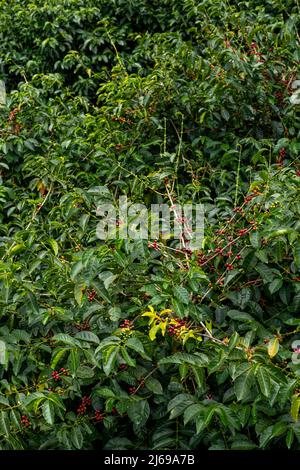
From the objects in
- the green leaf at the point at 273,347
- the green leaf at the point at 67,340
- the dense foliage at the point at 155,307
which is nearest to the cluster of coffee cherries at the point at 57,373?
the dense foliage at the point at 155,307

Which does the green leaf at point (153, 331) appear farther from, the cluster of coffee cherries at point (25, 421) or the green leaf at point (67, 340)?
the cluster of coffee cherries at point (25, 421)

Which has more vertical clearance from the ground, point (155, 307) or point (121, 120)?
point (121, 120)

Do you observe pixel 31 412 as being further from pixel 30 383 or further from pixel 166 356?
pixel 166 356

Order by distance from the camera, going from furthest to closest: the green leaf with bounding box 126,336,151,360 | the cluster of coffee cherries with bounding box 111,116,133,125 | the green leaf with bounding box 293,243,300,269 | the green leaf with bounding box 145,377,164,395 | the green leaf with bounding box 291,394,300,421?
the cluster of coffee cherries with bounding box 111,116,133,125 → the green leaf with bounding box 293,243,300,269 → the green leaf with bounding box 145,377,164,395 → the green leaf with bounding box 126,336,151,360 → the green leaf with bounding box 291,394,300,421

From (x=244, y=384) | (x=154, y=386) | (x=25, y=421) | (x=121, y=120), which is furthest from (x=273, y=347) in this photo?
(x=121, y=120)

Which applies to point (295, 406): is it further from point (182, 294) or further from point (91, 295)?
point (91, 295)

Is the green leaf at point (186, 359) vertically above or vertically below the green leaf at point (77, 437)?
above

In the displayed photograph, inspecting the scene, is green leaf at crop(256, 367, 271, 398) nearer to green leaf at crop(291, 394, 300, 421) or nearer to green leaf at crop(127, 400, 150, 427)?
green leaf at crop(291, 394, 300, 421)

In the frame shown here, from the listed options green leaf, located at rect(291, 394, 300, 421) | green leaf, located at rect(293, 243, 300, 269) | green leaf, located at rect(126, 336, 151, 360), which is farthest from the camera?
green leaf, located at rect(293, 243, 300, 269)

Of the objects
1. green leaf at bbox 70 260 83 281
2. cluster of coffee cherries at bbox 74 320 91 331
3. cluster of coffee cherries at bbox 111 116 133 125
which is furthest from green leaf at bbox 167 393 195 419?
cluster of coffee cherries at bbox 111 116 133 125

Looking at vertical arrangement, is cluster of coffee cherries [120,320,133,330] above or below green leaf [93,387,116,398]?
above

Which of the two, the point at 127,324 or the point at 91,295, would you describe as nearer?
the point at 127,324

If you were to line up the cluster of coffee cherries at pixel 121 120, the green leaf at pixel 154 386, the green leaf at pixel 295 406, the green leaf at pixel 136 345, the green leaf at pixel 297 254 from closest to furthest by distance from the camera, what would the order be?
the green leaf at pixel 295 406 < the green leaf at pixel 136 345 < the green leaf at pixel 154 386 < the green leaf at pixel 297 254 < the cluster of coffee cherries at pixel 121 120

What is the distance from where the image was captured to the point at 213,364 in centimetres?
174
